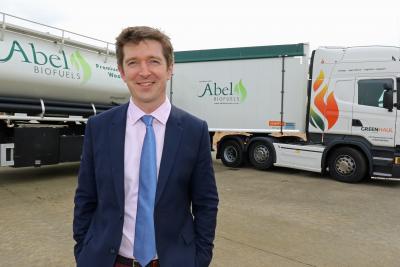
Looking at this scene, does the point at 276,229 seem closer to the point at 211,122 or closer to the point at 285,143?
the point at 285,143

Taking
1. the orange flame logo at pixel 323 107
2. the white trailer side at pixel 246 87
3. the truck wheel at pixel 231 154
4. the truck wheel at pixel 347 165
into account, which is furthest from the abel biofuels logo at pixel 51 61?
the truck wheel at pixel 347 165

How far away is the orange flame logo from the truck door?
1.60 ft

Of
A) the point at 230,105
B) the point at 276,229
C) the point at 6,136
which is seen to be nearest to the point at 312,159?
the point at 230,105

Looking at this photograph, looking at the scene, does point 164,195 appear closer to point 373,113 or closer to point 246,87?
point 373,113

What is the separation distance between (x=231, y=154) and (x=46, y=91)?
5.52m

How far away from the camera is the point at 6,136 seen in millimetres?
7641

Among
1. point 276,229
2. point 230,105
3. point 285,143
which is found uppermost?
point 230,105

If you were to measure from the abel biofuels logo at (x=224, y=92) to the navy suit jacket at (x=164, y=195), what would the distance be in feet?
29.8

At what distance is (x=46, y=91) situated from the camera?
7.87 meters

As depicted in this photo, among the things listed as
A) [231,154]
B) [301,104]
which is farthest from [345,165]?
[231,154]

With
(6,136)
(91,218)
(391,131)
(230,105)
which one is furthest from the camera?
(230,105)

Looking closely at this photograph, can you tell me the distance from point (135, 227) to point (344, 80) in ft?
27.3

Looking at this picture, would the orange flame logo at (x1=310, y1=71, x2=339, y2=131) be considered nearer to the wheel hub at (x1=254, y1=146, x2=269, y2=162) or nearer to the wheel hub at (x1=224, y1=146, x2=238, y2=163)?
Result: the wheel hub at (x1=254, y1=146, x2=269, y2=162)

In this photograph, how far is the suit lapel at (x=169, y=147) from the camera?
5.21 ft
